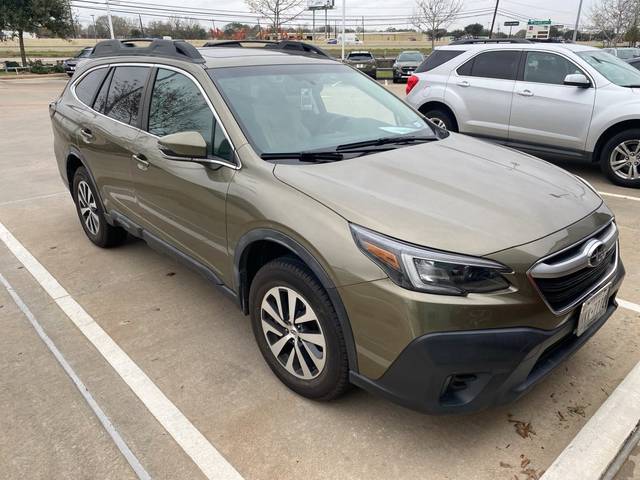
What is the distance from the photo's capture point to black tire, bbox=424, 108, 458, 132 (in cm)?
785

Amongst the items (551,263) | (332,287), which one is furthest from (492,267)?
(332,287)

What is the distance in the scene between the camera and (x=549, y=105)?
670 cm

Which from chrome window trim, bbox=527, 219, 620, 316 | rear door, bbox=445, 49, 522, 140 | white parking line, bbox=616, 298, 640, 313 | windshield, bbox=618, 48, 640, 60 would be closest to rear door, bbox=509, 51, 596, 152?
rear door, bbox=445, 49, 522, 140

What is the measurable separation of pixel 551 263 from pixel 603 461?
0.92 meters

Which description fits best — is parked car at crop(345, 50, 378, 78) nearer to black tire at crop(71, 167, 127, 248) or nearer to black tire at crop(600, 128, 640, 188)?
black tire at crop(600, 128, 640, 188)

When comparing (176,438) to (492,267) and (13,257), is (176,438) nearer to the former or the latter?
(492,267)

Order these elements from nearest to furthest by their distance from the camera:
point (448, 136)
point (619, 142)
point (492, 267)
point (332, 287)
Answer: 1. point (492, 267)
2. point (332, 287)
3. point (448, 136)
4. point (619, 142)

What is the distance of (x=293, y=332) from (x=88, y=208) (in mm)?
3012

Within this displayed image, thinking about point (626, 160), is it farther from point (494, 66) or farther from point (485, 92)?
point (494, 66)

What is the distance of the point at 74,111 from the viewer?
14.9ft

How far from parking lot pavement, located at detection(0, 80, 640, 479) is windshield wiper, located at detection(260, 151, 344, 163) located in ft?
3.98

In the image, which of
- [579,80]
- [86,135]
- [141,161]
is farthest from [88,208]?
[579,80]

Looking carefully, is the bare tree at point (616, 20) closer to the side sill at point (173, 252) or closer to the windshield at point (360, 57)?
the windshield at point (360, 57)

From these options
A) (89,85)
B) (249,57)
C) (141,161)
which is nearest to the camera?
(249,57)
